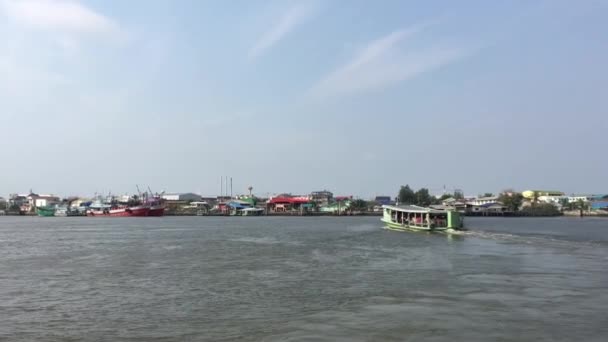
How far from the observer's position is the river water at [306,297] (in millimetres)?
11523

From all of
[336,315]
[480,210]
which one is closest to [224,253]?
[336,315]

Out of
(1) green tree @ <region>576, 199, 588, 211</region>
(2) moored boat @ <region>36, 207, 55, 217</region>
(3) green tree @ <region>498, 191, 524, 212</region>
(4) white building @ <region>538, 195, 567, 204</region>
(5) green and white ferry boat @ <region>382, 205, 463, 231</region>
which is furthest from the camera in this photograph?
(4) white building @ <region>538, 195, 567, 204</region>

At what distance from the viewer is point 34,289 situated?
17.1m

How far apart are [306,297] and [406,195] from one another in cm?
13190

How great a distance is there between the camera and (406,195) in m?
145

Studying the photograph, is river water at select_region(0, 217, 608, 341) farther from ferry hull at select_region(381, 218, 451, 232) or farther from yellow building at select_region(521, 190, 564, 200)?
yellow building at select_region(521, 190, 564, 200)

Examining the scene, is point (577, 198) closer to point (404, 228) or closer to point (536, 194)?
point (536, 194)

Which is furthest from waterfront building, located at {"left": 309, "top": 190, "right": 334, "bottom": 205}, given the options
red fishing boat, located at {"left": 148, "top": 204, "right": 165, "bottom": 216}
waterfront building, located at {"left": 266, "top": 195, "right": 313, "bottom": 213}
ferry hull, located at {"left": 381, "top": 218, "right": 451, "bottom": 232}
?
ferry hull, located at {"left": 381, "top": 218, "right": 451, "bottom": 232}

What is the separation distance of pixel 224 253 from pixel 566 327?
20.6 m

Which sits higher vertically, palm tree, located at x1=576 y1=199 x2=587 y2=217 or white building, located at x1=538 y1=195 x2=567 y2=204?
white building, located at x1=538 y1=195 x2=567 y2=204

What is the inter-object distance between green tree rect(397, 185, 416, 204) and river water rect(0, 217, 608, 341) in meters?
116

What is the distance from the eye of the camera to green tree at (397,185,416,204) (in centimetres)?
14362

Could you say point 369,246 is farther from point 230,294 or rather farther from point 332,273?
point 230,294

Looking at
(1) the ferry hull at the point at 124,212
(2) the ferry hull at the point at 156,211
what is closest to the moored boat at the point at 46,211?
(1) the ferry hull at the point at 124,212
